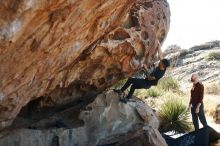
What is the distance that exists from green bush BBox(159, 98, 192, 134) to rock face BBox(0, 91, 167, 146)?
321 cm

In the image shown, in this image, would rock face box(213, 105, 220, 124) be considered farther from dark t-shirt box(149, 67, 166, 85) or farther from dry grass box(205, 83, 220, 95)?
dry grass box(205, 83, 220, 95)

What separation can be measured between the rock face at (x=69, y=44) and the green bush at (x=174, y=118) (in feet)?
12.7

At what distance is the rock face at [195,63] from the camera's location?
89.6 ft

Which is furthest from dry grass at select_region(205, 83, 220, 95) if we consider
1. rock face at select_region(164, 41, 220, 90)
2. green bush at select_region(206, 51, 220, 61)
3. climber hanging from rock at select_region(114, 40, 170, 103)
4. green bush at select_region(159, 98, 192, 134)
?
climber hanging from rock at select_region(114, 40, 170, 103)

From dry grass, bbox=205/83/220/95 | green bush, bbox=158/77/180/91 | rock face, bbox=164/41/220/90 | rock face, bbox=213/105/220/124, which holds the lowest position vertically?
rock face, bbox=213/105/220/124

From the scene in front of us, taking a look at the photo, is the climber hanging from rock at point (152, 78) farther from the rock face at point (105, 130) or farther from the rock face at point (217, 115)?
the rock face at point (217, 115)

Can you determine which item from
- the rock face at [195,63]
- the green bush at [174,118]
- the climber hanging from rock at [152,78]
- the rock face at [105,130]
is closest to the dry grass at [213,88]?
the rock face at [195,63]

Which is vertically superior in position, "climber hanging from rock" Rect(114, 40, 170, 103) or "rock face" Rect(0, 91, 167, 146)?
"climber hanging from rock" Rect(114, 40, 170, 103)

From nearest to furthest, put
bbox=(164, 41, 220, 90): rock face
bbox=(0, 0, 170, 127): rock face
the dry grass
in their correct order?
bbox=(0, 0, 170, 127): rock face < the dry grass < bbox=(164, 41, 220, 90): rock face

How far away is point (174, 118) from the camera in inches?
618

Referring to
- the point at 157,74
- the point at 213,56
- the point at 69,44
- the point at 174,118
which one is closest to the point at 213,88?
the point at 213,56

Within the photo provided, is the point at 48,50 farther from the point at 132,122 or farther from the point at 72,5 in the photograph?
the point at 132,122

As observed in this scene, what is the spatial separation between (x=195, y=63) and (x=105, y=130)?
2004 centimetres

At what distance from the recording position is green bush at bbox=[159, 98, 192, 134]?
15.5 m
